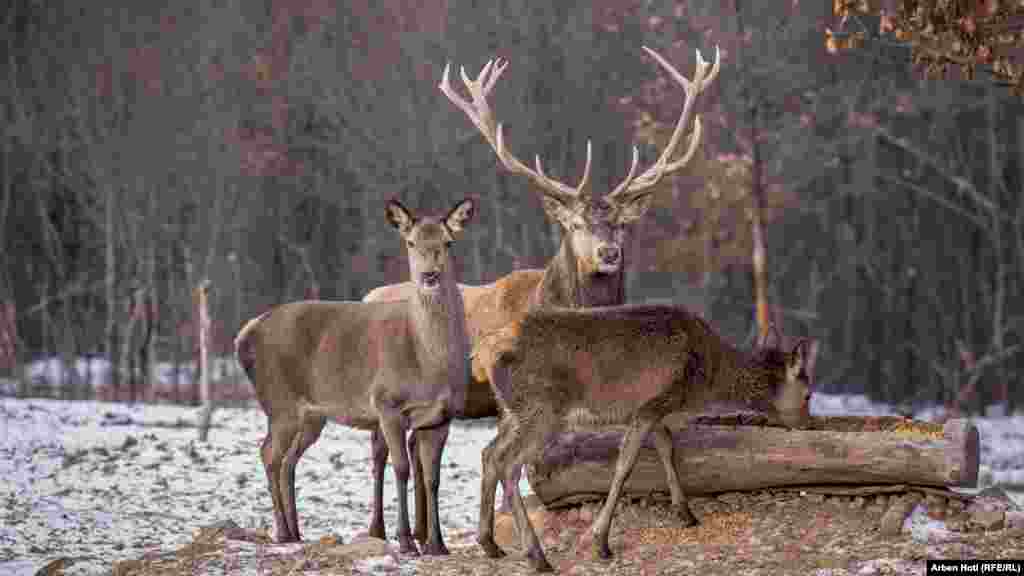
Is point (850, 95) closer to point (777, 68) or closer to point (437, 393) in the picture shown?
point (777, 68)

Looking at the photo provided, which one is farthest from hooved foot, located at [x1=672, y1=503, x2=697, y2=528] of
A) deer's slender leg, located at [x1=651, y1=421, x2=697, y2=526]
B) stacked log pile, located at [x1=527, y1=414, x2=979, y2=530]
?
stacked log pile, located at [x1=527, y1=414, x2=979, y2=530]

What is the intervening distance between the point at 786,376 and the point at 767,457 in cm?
51

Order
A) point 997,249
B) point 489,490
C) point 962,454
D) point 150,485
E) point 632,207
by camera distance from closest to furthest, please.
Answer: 1. point 489,490
2. point 962,454
3. point 632,207
4. point 150,485
5. point 997,249

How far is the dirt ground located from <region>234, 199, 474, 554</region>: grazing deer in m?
0.56

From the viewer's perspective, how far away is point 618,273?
35.2 feet

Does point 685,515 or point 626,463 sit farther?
point 685,515

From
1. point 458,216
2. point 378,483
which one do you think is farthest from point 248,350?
point 458,216

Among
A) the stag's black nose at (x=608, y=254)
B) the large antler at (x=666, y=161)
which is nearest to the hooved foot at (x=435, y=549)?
the stag's black nose at (x=608, y=254)

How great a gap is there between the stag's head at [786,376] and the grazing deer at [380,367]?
1.74 metres

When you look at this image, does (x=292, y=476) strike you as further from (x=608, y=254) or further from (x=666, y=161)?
(x=666, y=161)

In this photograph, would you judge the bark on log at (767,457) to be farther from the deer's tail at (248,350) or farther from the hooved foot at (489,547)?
the deer's tail at (248,350)

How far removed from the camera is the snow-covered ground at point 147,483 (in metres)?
11.2

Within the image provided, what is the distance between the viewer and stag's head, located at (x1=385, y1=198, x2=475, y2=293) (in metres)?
9.50

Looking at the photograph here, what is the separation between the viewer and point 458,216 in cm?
969
